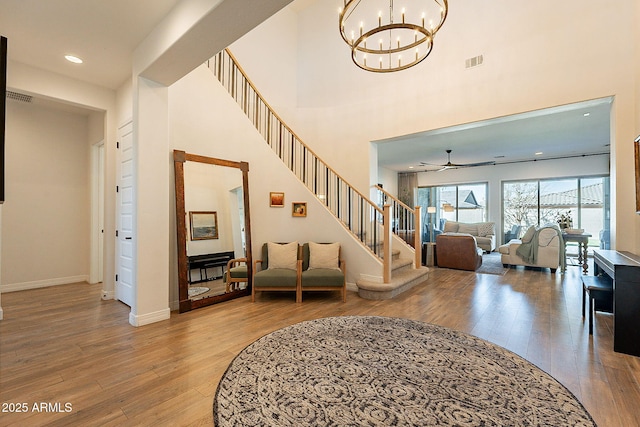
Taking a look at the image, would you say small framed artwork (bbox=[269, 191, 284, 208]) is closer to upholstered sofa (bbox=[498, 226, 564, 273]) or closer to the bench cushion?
the bench cushion

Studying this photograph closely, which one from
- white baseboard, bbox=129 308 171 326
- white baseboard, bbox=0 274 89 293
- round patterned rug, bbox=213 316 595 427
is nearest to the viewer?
round patterned rug, bbox=213 316 595 427

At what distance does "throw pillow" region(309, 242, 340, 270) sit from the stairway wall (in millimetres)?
265

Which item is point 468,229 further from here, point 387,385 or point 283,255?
point 387,385

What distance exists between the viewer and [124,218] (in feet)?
13.2

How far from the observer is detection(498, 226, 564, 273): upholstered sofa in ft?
19.5

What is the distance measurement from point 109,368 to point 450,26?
22.6ft

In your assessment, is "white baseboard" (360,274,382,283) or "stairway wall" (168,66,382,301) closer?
"stairway wall" (168,66,382,301)

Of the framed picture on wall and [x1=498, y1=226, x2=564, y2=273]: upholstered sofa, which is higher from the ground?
the framed picture on wall

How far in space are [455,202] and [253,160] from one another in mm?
9534

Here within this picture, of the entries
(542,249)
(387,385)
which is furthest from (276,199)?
(542,249)

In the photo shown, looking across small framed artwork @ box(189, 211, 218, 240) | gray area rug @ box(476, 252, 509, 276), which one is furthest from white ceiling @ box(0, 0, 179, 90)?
gray area rug @ box(476, 252, 509, 276)

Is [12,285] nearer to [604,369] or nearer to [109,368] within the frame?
[109,368]

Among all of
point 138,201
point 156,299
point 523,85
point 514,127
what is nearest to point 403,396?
point 156,299

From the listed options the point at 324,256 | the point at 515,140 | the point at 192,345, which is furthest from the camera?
the point at 515,140
